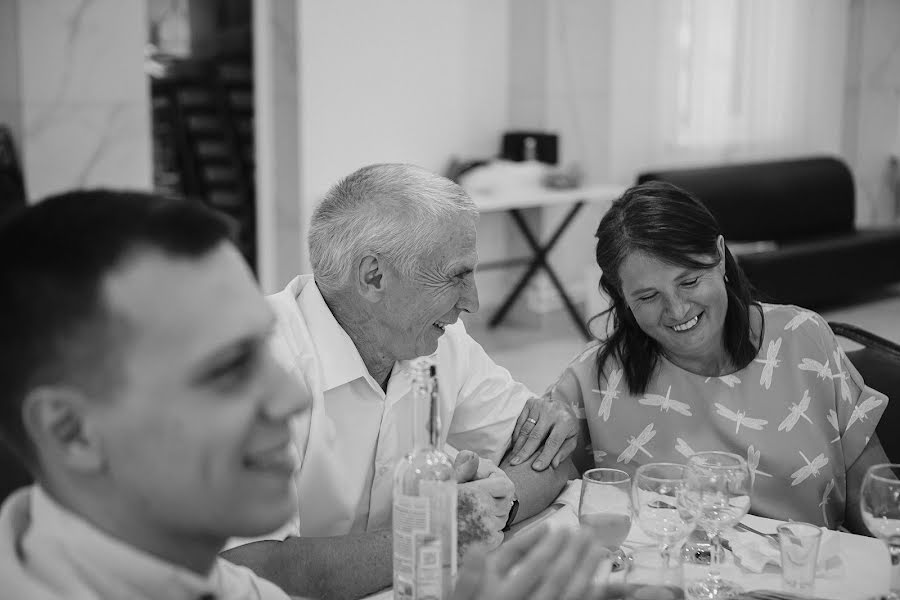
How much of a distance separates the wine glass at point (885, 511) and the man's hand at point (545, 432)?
0.69 metres

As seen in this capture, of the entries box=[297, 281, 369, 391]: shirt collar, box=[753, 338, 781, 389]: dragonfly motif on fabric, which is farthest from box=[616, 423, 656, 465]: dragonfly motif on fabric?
box=[297, 281, 369, 391]: shirt collar

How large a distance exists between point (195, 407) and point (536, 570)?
0.38m

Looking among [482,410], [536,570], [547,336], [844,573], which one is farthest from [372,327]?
[547,336]

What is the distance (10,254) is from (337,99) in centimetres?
524

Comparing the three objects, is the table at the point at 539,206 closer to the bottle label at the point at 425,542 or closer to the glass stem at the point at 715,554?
the glass stem at the point at 715,554

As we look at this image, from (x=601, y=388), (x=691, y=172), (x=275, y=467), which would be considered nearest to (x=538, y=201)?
(x=691, y=172)

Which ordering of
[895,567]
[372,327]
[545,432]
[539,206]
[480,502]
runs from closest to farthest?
[895,567] → [480,502] → [372,327] → [545,432] → [539,206]

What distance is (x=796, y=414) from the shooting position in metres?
2.25

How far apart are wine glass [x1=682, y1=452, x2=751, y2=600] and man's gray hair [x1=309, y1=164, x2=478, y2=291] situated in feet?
2.13

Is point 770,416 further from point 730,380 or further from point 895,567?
point 895,567

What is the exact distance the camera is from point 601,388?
2354 millimetres

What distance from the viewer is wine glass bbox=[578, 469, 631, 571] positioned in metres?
1.58

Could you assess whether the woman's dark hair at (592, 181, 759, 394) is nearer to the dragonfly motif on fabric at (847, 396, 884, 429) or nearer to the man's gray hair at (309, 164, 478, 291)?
the dragonfly motif on fabric at (847, 396, 884, 429)

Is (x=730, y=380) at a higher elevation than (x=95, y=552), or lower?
lower
